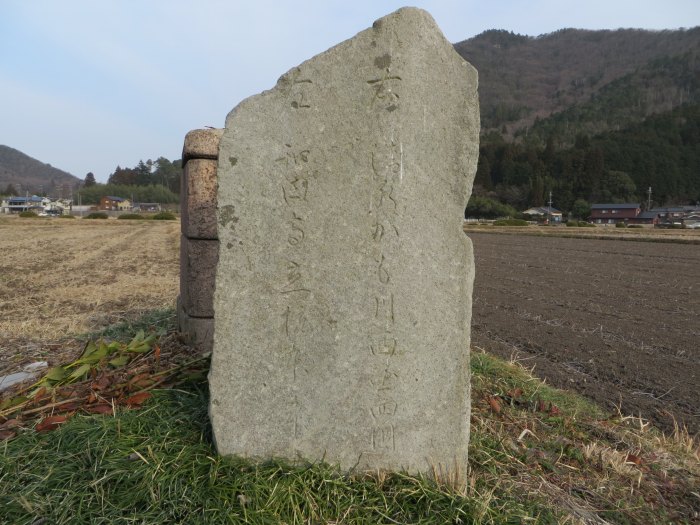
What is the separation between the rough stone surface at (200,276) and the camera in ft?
12.4

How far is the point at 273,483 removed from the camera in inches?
84.9

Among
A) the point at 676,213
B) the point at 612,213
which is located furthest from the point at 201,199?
the point at 676,213

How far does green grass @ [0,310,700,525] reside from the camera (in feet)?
6.51

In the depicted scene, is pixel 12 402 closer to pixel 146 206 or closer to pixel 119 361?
pixel 119 361

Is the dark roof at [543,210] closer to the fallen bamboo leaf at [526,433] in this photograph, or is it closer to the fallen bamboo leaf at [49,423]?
the fallen bamboo leaf at [526,433]

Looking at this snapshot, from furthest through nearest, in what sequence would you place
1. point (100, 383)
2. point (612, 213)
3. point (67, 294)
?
1. point (612, 213)
2. point (67, 294)
3. point (100, 383)

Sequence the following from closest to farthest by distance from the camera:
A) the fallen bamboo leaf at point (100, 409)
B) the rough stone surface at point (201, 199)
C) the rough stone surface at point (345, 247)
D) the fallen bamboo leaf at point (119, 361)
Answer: the rough stone surface at point (345, 247) → the fallen bamboo leaf at point (100, 409) → the fallen bamboo leaf at point (119, 361) → the rough stone surface at point (201, 199)

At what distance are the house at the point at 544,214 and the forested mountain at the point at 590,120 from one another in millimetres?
2308

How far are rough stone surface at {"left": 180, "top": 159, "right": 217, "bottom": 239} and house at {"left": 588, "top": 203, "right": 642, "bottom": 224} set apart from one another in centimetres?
7531

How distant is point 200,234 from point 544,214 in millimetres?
73093

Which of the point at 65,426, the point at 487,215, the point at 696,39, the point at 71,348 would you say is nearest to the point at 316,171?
the point at 65,426

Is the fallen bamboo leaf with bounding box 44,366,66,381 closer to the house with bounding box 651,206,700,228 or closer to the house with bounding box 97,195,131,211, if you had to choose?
the house with bounding box 651,206,700,228

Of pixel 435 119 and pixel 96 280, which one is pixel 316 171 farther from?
pixel 96 280

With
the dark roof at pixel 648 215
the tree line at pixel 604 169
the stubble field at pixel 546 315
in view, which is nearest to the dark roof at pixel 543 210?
the tree line at pixel 604 169
